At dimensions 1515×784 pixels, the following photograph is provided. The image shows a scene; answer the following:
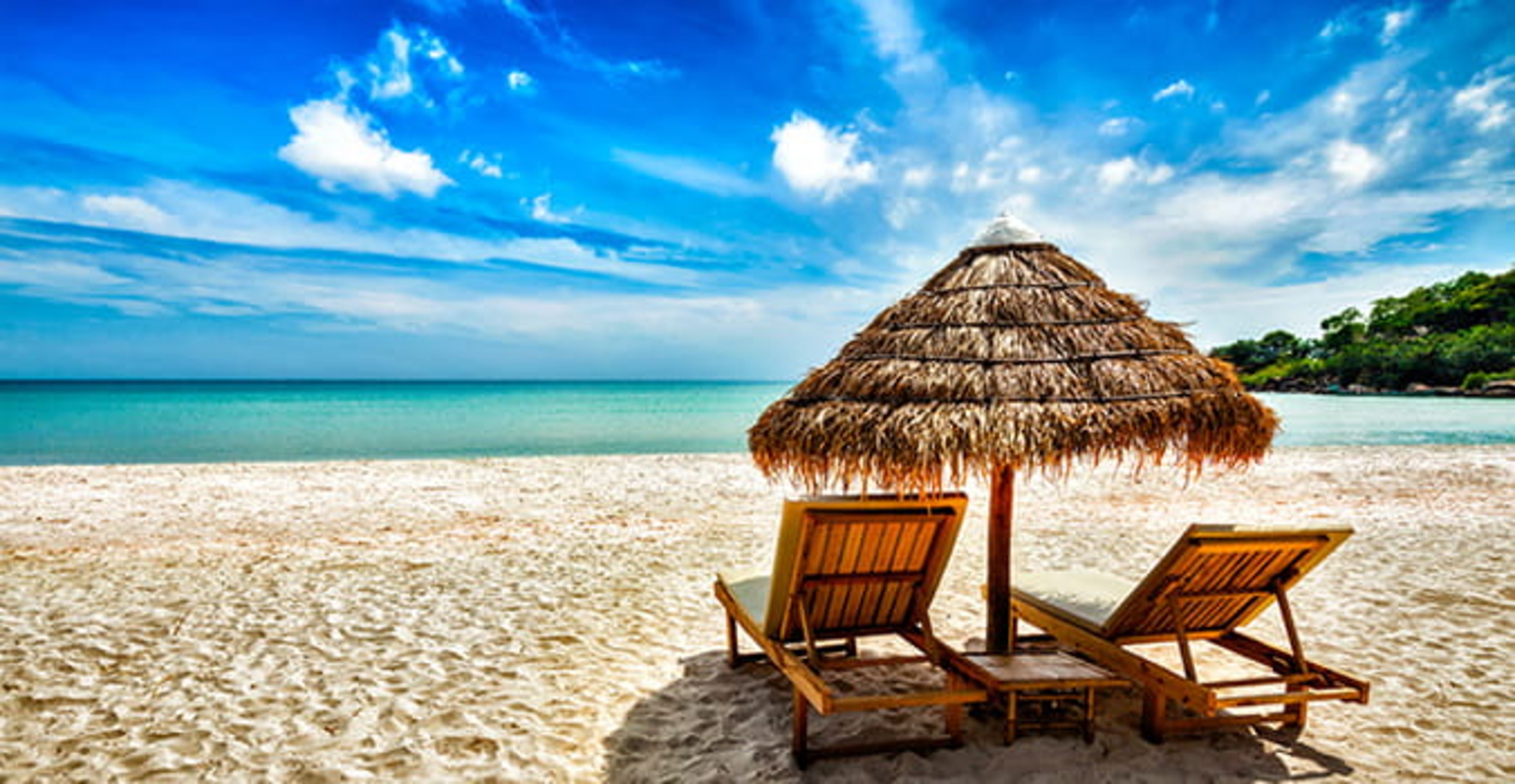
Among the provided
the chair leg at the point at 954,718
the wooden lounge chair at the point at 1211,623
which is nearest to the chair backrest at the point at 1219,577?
the wooden lounge chair at the point at 1211,623

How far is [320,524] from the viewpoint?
864 cm

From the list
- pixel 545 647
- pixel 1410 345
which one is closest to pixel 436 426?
pixel 545 647

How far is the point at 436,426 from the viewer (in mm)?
32156

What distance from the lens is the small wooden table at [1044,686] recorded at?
3049 millimetres

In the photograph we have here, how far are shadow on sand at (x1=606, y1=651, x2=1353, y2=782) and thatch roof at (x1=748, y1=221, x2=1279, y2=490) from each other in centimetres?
111

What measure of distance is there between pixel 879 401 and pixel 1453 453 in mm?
17883

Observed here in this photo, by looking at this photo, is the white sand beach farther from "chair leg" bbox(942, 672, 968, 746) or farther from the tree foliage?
the tree foliage

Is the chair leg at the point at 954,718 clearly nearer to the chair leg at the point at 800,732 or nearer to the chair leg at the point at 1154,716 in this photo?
the chair leg at the point at 800,732

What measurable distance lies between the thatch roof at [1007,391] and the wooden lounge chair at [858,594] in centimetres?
19

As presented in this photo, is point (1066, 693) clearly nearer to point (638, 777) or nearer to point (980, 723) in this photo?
point (980, 723)

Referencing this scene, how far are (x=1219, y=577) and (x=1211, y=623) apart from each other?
1.50 feet

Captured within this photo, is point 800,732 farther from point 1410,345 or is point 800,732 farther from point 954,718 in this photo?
point 1410,345

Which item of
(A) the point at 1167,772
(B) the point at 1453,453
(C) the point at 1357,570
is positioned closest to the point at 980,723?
(A) the point at 1167,772

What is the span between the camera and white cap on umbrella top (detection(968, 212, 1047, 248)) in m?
3.81
